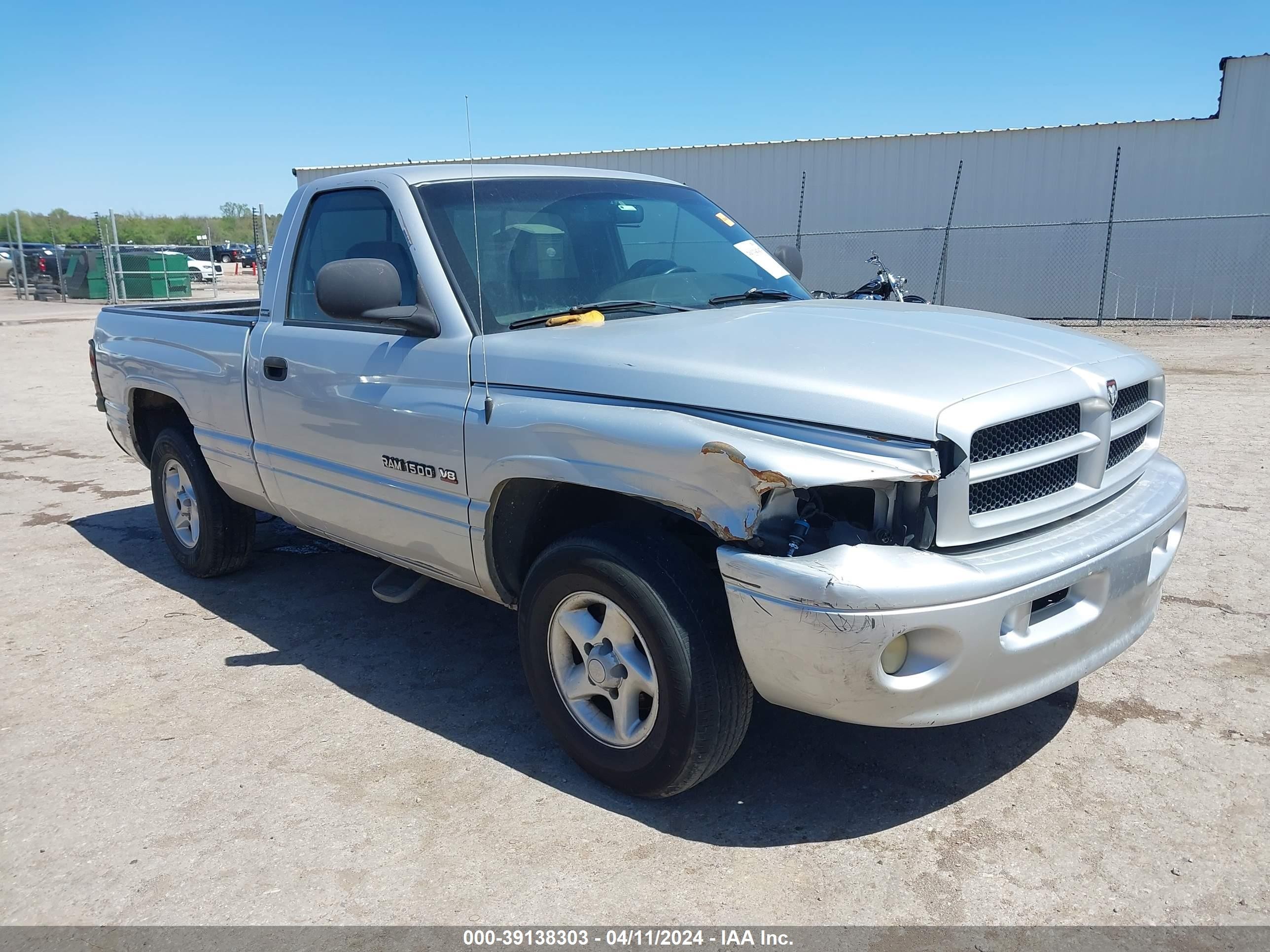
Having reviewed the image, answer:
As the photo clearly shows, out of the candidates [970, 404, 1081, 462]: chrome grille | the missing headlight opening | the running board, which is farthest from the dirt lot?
[970, 404, 1081, 462]: chrome grille

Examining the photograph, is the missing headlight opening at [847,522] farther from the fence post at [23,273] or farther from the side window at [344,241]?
the fence post at [23,273]

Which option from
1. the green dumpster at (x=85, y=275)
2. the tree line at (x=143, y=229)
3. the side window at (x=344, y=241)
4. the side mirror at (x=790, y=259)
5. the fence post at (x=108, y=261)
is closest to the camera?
the side window at (x=344, y=241)

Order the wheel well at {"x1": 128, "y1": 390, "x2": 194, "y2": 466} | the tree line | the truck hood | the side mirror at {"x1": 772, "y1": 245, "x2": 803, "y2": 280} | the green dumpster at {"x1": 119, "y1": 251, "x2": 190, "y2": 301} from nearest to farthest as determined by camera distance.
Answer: the truck hood → the side mirror at {"x1": 772, "y1": 245, "x2": 803, "y2": 280} → the wheel well at {"x1": 128, "y1": 390, "x2": 194, "y2": 466} → the green dumpster at {"x1": 119, "y1": 251, "x2": 190, "y2": 301} → the tree line

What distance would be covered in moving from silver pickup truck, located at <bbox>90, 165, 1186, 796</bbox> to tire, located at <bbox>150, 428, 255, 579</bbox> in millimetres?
830

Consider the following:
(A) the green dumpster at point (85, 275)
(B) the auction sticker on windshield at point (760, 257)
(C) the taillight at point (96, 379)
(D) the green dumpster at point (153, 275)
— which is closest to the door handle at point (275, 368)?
(B) the auction sticker on windshield at point (760, 257)

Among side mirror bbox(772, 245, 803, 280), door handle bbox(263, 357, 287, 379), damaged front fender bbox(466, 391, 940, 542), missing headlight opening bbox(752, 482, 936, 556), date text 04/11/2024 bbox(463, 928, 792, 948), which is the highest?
side mirror bbox(772, 245, 803, 280)

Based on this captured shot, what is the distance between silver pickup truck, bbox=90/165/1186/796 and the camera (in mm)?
2531

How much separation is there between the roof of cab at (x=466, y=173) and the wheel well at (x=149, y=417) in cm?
184

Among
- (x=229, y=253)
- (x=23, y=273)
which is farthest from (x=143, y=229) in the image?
(x=23, y=273)

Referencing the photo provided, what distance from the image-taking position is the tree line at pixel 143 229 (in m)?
70.1

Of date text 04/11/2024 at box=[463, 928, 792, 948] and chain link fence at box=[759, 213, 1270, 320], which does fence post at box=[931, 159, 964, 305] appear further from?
date text 04/11/2024 at box=[463, 928, 792, 948]

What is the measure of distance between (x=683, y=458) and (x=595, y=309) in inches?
42.5

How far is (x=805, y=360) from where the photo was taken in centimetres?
279

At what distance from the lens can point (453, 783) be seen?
3.24 metres
